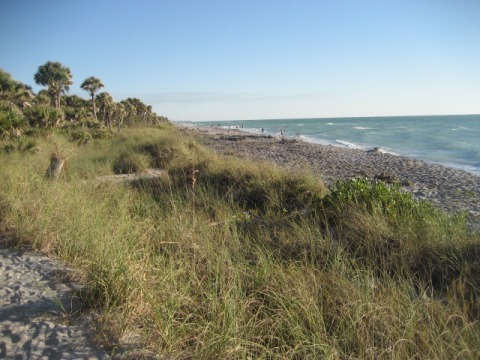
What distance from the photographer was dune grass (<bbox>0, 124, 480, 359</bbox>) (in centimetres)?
248

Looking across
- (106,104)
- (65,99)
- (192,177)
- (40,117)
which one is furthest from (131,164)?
(65,99)

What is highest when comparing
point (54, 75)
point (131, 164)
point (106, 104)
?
point (54, 75)

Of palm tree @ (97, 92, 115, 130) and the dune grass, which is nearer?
the dune grass

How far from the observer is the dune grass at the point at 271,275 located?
2.48 metres

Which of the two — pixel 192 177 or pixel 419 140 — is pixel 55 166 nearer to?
pixel 192 177

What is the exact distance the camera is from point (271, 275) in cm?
330

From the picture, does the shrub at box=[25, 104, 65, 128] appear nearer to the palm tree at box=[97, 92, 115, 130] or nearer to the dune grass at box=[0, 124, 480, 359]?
the dune grass at box=[0, 124, 480, 359]

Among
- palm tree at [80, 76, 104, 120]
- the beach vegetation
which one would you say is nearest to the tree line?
palm tree at [80, 76, 104, 120]

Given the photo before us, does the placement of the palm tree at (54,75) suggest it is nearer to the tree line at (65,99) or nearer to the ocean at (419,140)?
the tree line at (65,99)

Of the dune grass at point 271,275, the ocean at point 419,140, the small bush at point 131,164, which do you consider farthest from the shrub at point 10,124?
the ocean at point 419,140

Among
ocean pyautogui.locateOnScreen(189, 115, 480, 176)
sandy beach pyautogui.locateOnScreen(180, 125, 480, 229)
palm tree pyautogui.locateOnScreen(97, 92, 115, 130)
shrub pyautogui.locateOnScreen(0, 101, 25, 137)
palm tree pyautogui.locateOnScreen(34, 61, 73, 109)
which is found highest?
palm tree pyautogui.locateOnScreen(34, 61, 73, 109)

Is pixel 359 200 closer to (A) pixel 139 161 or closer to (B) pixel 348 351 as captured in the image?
(B) pixel 348 351

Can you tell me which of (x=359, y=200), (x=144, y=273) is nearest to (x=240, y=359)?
(x=144, y=273)

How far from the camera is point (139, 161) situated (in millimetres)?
13555
